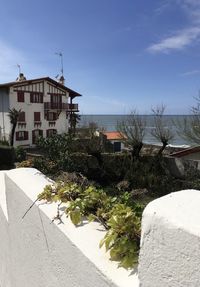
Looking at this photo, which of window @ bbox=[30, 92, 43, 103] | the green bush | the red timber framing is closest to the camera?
the green bush

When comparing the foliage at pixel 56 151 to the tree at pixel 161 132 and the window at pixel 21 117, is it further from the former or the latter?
the window at pixel 21 117

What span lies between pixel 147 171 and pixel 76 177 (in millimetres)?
18932

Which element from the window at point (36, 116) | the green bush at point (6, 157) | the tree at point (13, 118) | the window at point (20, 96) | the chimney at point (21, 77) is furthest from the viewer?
the window at point (36, 116)

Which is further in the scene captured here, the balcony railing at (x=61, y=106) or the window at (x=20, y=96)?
the balcony railing at (x=61, y=106)

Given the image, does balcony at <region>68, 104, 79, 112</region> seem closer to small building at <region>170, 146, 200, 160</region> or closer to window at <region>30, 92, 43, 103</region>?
window at <region>30, 92, 43, 103</region>

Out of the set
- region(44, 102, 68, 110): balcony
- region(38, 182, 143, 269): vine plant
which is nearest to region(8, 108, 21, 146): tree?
region(44, 102, 68, 110): balcony

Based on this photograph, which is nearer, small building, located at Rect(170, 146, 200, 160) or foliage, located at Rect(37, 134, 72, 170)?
foliage, located at Rect(37, 134, 72, 170)

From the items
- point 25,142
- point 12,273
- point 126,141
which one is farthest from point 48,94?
point 12,273

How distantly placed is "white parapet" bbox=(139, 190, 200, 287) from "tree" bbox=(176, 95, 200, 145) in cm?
2210

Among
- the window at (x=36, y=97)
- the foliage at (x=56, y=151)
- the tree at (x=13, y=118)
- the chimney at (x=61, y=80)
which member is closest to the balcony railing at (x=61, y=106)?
the window at (x=36, y=97)

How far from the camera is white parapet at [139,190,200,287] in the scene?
1.06 meters

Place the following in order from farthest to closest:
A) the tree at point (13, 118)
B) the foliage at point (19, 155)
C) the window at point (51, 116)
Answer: the window at point (51, 116)
the tree at point (13, 118)
the foliage at point (19, 155)

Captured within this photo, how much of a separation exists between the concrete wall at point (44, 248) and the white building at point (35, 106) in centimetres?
3184

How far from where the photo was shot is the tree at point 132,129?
25300 millimetres
